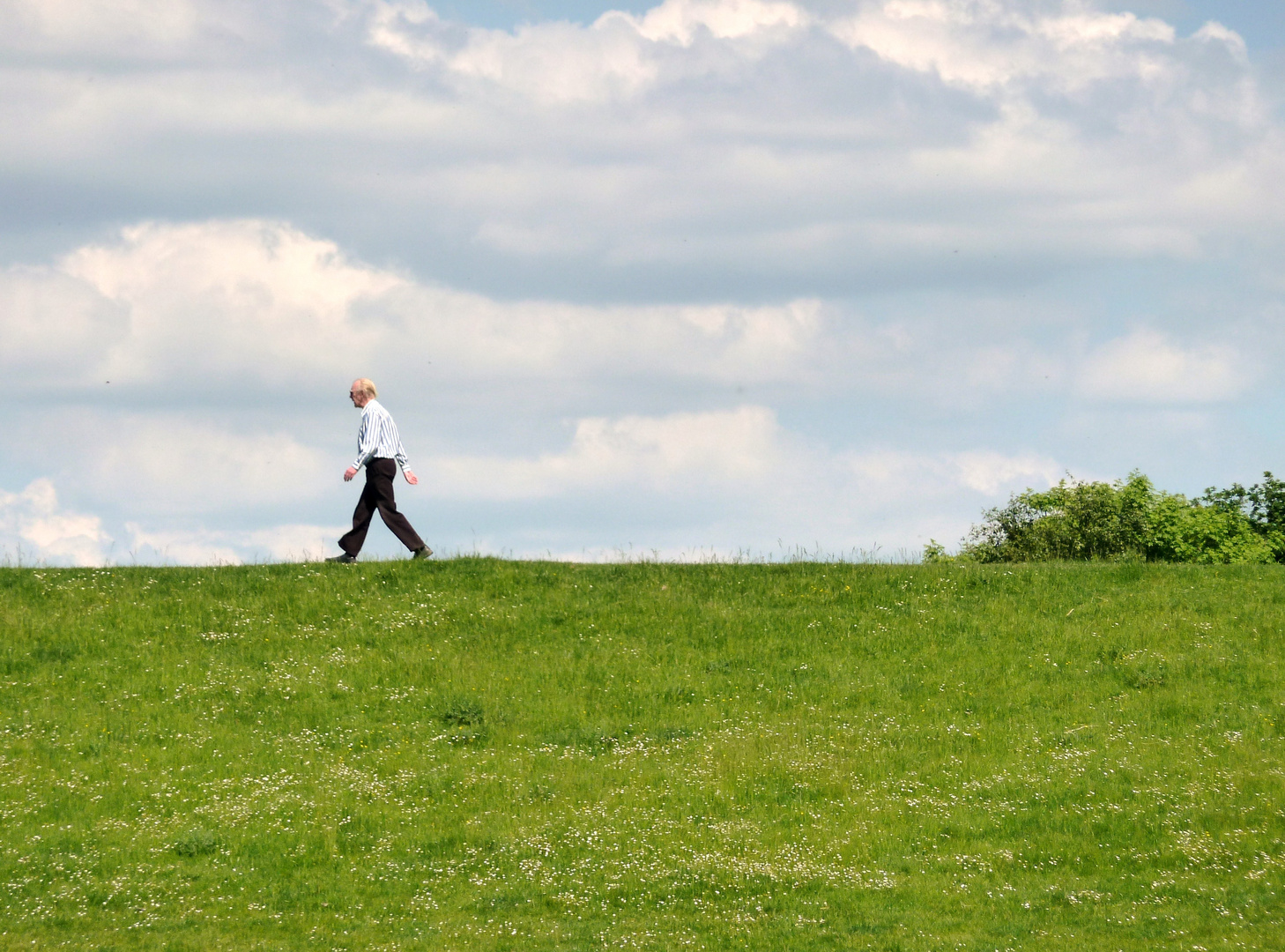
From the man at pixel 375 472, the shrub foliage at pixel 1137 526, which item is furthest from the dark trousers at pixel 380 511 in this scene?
the shrub foliage at pixel 1137 526

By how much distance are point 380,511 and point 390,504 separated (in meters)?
0.29

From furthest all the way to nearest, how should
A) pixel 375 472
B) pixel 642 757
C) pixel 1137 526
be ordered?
1. pixel 1137 526
2. pixel 375 472
3. pixel 642 757

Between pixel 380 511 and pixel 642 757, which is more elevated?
pixel 380 511

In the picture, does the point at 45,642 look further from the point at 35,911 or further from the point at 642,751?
the point at 642,751

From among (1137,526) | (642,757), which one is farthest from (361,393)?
(1137,526)

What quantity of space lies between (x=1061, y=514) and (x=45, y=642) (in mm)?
45581

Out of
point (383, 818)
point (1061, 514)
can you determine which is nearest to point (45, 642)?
point (383, 818)

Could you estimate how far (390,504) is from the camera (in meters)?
26.3

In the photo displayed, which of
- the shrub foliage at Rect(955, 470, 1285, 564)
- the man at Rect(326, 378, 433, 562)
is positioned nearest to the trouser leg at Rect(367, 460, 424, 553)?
the man at Rect(326, 378, 433, 562)

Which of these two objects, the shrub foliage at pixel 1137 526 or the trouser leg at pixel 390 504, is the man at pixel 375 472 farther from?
the shrub foliage at pixel 1137 526

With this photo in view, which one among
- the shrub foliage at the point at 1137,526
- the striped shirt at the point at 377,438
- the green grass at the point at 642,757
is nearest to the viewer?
the green grass at the point at 642,757

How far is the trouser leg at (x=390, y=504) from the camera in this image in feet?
85.3

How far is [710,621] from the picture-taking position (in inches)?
968

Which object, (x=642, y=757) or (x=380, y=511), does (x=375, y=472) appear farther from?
(x=642, y=757)
